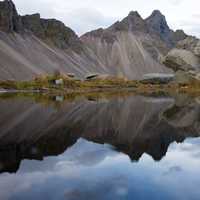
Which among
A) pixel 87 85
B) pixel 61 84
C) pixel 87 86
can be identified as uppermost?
pixel 61 84

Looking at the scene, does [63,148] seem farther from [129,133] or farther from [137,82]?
[137,82]

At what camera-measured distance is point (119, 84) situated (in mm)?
172875

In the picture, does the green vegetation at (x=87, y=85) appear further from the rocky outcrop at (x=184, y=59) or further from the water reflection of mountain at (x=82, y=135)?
the water reflection of mountain at (x=82, y=135)

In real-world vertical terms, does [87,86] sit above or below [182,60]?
below

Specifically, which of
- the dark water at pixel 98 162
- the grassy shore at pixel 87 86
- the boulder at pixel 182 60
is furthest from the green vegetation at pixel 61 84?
the dark water at pixel 98 162

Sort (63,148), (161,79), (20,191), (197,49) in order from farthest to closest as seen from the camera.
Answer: (161,79), (197,49), (63,148), (20,191)

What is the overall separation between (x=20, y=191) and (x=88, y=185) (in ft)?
7.94

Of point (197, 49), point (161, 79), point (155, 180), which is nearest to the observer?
point (155, 180)

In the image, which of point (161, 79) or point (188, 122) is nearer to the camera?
point (188, 122)

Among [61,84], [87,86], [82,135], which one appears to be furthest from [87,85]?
[82,135]

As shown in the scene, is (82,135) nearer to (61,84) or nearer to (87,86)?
(61,84)

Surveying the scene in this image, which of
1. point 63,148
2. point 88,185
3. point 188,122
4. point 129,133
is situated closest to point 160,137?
point 129,133

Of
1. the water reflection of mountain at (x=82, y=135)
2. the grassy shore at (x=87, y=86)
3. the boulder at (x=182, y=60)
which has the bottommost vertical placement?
the grassy shore at (x=87, y=86)

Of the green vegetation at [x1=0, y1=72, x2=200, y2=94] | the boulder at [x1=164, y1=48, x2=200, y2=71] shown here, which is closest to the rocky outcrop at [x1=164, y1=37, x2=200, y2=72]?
the boulder at [x1=164, y1=48, x2=200, y2=71]
